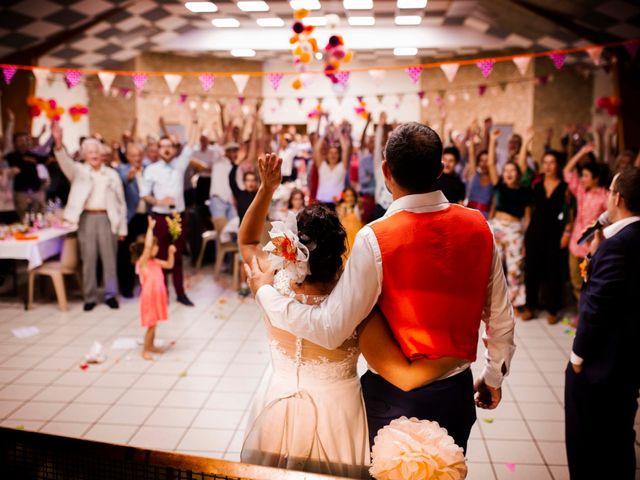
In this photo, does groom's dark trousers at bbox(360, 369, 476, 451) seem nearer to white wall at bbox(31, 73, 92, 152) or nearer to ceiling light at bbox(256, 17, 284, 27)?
ceiling light at bbox(256, 17, 284, 27)

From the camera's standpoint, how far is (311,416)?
184cm

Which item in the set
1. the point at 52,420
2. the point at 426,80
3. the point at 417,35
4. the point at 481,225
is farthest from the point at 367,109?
the point at 481,225

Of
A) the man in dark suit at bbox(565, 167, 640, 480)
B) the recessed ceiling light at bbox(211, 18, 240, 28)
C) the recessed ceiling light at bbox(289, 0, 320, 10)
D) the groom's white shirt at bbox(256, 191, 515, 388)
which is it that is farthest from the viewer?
the recessed ceiling light at bbox(211, 18, 240, 28)

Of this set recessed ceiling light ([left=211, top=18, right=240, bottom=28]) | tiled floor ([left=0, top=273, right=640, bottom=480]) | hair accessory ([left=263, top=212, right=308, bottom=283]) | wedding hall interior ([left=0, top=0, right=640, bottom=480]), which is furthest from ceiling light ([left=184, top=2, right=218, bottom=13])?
hair accessory ([left=263, top=212, right=308, bottom=283])

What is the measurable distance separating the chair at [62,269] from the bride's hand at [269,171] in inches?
179

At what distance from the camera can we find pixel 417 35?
10367 mm

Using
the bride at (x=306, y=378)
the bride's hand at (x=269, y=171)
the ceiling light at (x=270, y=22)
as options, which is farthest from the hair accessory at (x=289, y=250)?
the ceiling light at (x=270, y=22)

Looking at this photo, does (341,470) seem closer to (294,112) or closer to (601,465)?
(601,465)

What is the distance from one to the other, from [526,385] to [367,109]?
1013cm

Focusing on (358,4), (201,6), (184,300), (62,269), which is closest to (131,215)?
(62,269)

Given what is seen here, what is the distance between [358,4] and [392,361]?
25.6ft

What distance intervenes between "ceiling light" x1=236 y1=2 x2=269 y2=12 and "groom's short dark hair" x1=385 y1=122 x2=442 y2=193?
23.9 feet

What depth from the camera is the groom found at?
62.4 inches

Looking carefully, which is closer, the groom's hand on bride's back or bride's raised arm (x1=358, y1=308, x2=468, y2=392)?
bride's raised arm (x1=358, y1=308, x2=468, y2=392)
